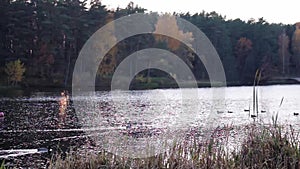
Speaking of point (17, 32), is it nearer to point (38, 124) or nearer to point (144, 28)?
point (144, 28)

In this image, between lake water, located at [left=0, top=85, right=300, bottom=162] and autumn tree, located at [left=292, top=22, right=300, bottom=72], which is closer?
lake water, located at [left=0, top=85, right=300, bottom=162]

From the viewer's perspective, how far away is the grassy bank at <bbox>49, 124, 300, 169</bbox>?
880 cm

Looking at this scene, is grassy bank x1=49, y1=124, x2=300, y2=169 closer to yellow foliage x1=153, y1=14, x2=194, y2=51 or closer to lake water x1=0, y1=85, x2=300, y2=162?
lake water x1=0, y1=85, x2=300, y2=162

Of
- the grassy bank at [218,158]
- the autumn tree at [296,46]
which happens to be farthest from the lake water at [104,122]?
the autumn tree at [296,46]

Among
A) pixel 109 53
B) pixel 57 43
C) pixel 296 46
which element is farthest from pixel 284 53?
pixel 57 43

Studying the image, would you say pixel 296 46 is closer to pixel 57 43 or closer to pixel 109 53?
pixel 109 53

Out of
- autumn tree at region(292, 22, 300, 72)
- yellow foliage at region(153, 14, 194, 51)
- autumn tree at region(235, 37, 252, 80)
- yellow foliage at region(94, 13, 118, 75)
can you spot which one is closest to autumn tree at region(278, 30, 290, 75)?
autumn tree at region(292, 22, 300, 72)

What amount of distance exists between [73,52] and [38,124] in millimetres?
37406

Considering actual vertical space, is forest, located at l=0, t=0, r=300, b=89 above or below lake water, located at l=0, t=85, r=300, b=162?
above

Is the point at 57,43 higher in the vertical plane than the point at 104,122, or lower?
higher

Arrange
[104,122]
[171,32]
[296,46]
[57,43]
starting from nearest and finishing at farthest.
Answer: [104,122] → [57,43] → [171,32] → [296,46]

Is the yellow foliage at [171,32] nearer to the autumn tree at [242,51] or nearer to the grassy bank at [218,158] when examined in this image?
the autumn tree at [242,51]

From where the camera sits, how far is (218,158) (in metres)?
9.03

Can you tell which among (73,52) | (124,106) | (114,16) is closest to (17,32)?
(73,52)
